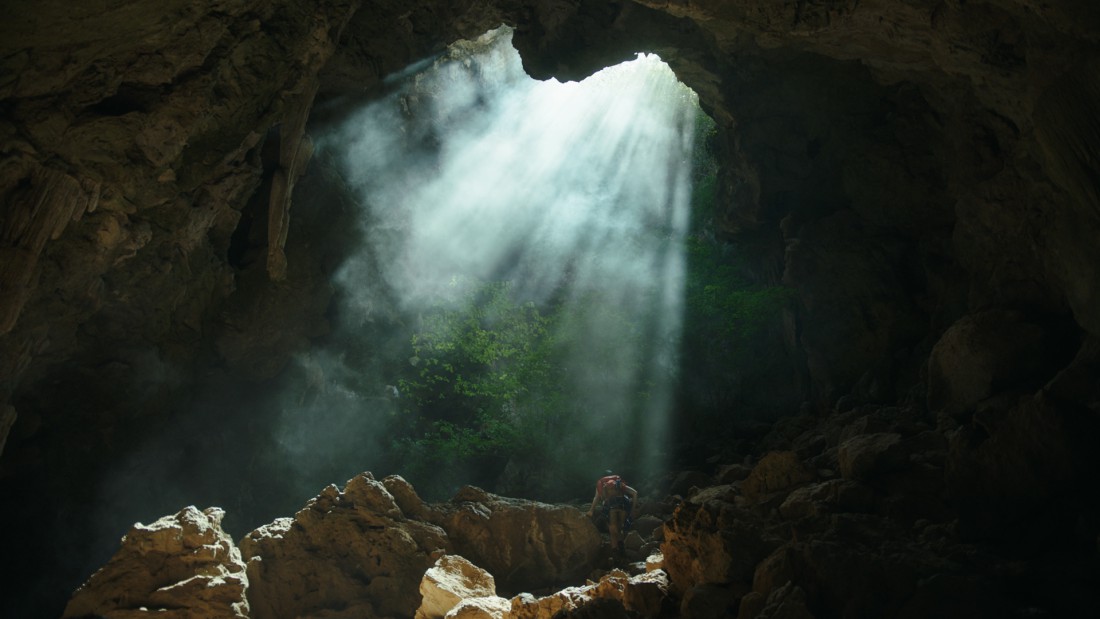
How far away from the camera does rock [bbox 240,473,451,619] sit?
28.3ft

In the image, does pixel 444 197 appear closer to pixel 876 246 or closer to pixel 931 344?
pixel 876 246

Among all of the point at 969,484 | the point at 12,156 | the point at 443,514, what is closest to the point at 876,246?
the point at 969,484

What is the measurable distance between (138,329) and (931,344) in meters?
14.9

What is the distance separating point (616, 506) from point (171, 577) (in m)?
6.13

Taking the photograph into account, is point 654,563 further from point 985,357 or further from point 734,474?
point 985,357

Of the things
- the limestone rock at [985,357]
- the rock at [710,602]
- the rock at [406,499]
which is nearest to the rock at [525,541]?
the rock at [406,499]

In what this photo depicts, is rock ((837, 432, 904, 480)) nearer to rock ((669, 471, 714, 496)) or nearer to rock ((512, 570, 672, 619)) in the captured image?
rock ((512, 570, 672, 619))

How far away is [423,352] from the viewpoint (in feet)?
66.4

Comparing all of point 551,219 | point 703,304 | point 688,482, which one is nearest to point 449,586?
point 688,482

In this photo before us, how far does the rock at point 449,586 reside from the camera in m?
7.35

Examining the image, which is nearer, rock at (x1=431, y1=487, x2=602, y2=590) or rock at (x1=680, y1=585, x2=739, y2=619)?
rock at (x1=680, y1=585, x2=739, y2=619)

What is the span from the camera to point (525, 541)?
9.74m

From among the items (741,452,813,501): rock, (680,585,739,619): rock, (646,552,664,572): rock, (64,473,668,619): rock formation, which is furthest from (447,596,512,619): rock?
(741,452,813,501): rock

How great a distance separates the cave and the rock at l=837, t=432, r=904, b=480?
3cm
